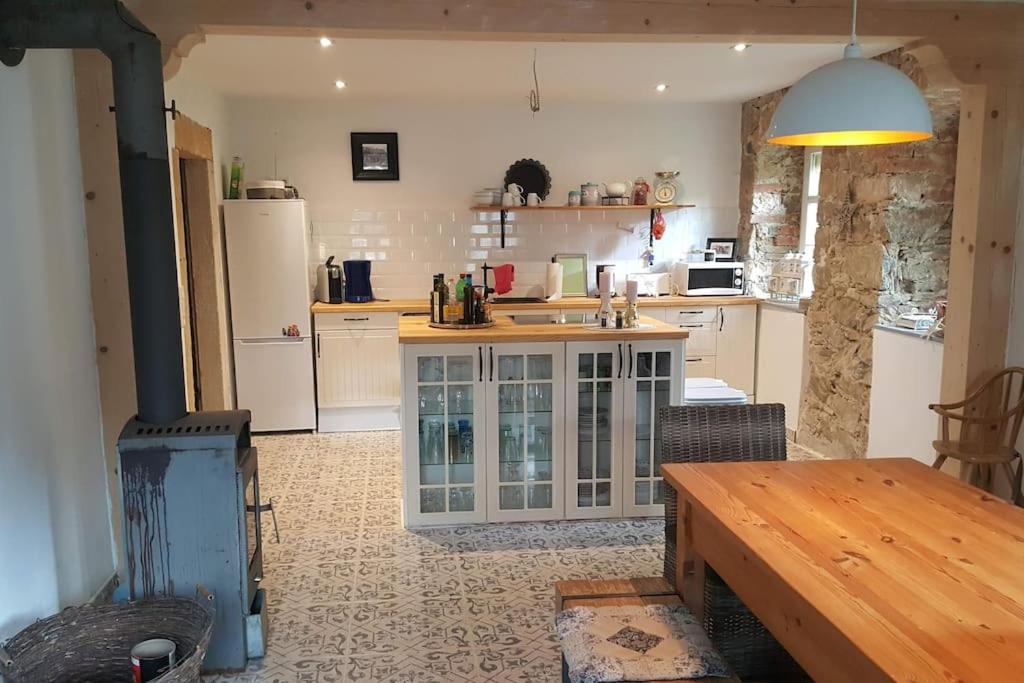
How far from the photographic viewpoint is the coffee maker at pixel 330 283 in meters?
5.60

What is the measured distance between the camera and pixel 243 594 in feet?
8.26

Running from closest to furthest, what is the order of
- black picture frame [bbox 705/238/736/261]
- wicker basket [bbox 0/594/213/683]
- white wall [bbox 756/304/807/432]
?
1. wicker basket [bbox 0/594/213/683]
2. white wall [bbox 756/304/807/432]
3. black picture frame [bbox 705/238/736/261]

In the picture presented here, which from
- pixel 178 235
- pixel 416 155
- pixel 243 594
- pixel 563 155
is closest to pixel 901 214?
pixel 563 155

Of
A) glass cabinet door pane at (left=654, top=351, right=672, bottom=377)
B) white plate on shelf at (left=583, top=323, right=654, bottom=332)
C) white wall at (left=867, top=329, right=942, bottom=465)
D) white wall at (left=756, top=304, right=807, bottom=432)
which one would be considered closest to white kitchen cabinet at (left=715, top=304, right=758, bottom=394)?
white wall at (left=756, top=304, right=807, bottom=432)

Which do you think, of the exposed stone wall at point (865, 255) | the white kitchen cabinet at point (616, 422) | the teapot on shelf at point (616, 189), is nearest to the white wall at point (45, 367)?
the white kitchen cabinet at point (616, 422)

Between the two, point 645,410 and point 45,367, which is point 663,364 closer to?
point 645,410

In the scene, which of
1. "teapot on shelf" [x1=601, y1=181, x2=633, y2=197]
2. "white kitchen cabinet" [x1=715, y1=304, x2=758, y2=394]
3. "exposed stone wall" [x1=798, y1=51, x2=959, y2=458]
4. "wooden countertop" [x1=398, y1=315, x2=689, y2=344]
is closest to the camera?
"wooden countertop" [x1=398, y1=315, x2=689, y2=344]

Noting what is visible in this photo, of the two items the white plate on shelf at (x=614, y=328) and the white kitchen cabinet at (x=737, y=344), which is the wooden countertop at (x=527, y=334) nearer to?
the white plate on shelf at (x=614, y=328)

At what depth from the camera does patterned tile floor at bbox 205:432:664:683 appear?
2.61m

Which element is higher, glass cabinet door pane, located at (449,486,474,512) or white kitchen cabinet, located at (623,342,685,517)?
white kitchen cabinet, located at (623,342,685,517)

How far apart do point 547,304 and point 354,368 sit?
1511 mm

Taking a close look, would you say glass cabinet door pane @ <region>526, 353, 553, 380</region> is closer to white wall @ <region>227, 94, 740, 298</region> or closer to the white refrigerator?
the white refrigerator

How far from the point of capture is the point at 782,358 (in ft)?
17.7

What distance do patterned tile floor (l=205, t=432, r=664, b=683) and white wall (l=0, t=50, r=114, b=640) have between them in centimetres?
68
